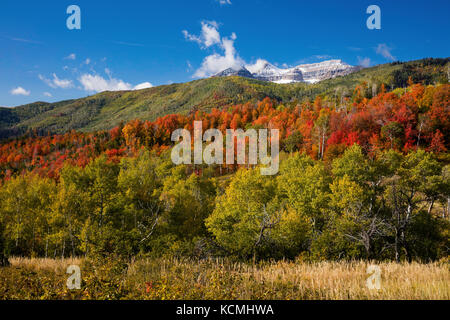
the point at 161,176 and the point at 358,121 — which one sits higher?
the point at 358,121

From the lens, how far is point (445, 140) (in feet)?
290

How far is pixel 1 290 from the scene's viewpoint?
7621 millimetres

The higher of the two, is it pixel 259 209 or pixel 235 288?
pixel 235 288

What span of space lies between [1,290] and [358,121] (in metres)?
110

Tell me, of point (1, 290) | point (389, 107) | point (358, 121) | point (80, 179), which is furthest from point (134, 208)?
point (389, 107)

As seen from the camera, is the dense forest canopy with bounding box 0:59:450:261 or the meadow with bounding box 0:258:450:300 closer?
the meadow with bounding box 0:258:450:300

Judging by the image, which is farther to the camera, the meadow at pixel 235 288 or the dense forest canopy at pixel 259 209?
the dense forest canopy at pixel 259 209

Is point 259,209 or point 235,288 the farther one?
point 259,209

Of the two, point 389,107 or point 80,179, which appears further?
point 389,107

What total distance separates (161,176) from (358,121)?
268 feet
